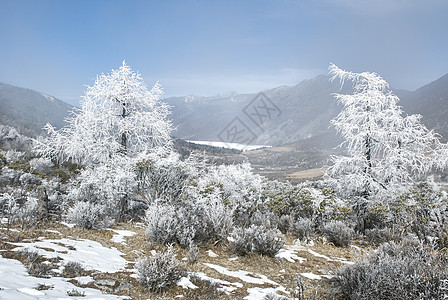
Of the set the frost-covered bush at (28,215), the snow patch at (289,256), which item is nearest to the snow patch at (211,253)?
the snow patch at (289,256)

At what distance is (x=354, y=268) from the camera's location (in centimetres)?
378

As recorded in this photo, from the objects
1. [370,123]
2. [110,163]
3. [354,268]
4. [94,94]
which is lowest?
[354,268]

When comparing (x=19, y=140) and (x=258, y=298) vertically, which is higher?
(x=19, y=140)

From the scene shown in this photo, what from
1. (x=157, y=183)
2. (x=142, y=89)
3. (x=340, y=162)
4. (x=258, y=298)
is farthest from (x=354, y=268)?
(x=142, y=89)

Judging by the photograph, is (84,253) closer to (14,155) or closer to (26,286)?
(26,286)

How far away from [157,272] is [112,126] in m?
8.14

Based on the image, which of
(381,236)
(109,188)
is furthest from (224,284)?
(381,236)

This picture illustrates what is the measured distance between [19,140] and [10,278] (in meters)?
28.8

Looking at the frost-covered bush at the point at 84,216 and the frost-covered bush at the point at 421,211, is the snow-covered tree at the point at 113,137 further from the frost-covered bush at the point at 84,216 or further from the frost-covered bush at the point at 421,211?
the frost-covered bush at the point at 421,211

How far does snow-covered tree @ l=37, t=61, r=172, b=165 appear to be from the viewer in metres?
9.95

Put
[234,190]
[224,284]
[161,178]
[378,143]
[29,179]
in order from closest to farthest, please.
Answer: [224,284] < [161,178] < [378,143] < [234,190] < [29,179]

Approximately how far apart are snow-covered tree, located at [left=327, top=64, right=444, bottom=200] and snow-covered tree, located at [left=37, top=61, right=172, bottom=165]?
289 inches

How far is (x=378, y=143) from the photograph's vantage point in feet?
33.8

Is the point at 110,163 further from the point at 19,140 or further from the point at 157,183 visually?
the point at 19,140
